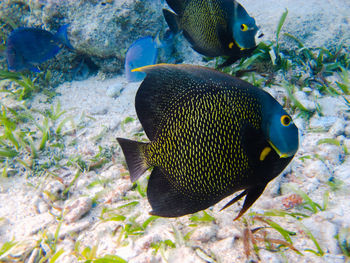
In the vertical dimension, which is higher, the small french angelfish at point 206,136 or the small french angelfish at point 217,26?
A: the small french angelfish at point 217,26

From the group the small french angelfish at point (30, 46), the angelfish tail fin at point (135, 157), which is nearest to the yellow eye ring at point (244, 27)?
the angelfish tail fin at point (135, 157)

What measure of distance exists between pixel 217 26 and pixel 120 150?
1784mm

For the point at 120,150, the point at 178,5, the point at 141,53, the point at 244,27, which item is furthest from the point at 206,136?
the point at 141,53

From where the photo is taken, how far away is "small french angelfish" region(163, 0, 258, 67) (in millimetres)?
2088

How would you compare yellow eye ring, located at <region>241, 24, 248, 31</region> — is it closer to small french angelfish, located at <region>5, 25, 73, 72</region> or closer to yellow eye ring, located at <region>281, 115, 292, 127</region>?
yellow eye ring, located at <region>281, 115, 292, 127</region>

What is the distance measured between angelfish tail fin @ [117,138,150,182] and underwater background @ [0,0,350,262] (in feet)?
2.06

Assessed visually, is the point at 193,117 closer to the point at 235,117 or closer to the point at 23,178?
the point at 235,117

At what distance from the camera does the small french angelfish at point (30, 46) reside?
3.23 metres

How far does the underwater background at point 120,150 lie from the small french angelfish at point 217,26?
90cm

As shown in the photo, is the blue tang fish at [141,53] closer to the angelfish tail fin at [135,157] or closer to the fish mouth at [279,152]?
the angelfish tail fin at [135,157]

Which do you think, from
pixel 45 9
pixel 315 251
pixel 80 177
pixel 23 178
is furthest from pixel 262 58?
pixel 45 9

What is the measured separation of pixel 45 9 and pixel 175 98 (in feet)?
13.7

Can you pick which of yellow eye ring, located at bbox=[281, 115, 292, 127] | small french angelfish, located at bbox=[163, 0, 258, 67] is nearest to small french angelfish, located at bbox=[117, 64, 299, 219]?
yellow eye ring, located at bbox=[281, 115, 292, 127]

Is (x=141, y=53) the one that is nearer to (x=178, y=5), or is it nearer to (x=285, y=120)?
(x=178, y=5)
